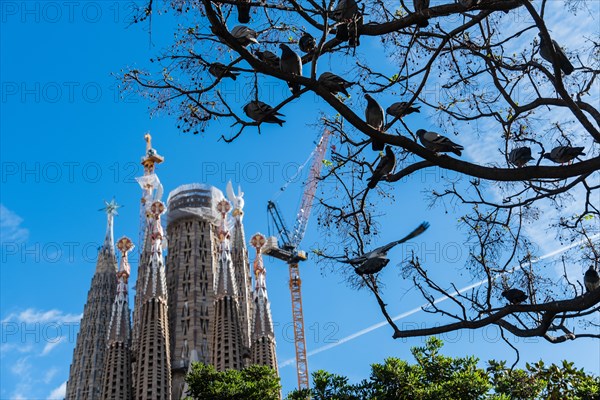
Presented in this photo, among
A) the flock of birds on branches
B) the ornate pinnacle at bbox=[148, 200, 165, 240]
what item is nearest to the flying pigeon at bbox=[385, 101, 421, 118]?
the flock of birds on branches

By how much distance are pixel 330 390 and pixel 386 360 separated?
8.38ft

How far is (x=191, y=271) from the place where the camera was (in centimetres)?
7825

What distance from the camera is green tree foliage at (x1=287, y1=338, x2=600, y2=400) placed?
22394mm

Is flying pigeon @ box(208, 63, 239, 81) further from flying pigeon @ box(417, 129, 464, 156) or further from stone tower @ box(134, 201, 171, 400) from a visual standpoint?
stone tower @ box(134, 201, 171, 400)

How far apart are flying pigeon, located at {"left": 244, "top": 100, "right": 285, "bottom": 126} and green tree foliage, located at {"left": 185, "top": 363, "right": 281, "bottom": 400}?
25.0 m

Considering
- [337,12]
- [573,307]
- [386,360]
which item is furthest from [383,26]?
[386,360]

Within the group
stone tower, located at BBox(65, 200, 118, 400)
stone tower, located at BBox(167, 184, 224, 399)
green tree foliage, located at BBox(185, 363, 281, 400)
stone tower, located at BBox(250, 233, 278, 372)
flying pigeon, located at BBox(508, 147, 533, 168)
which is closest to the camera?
flying pigeon, located at BBox(508, 147, 533, 168)

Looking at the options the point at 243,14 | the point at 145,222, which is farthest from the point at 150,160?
the point at 243,14

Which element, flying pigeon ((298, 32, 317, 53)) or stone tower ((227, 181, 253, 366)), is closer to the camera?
flying pigeon ((298, 32, 317, 53))

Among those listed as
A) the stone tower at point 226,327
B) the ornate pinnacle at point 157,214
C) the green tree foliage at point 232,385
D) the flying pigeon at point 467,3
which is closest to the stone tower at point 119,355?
the ornate pinnacle at point 157,214

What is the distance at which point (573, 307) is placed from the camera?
29.2 ft

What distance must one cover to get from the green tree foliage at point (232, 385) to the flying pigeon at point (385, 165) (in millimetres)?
24643

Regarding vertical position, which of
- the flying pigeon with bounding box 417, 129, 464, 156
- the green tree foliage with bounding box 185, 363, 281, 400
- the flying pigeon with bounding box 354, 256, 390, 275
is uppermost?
the green tree foliage with bounding box 185, 363, 281, 400

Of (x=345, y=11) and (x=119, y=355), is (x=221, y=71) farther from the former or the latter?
(x=119, y=355)
